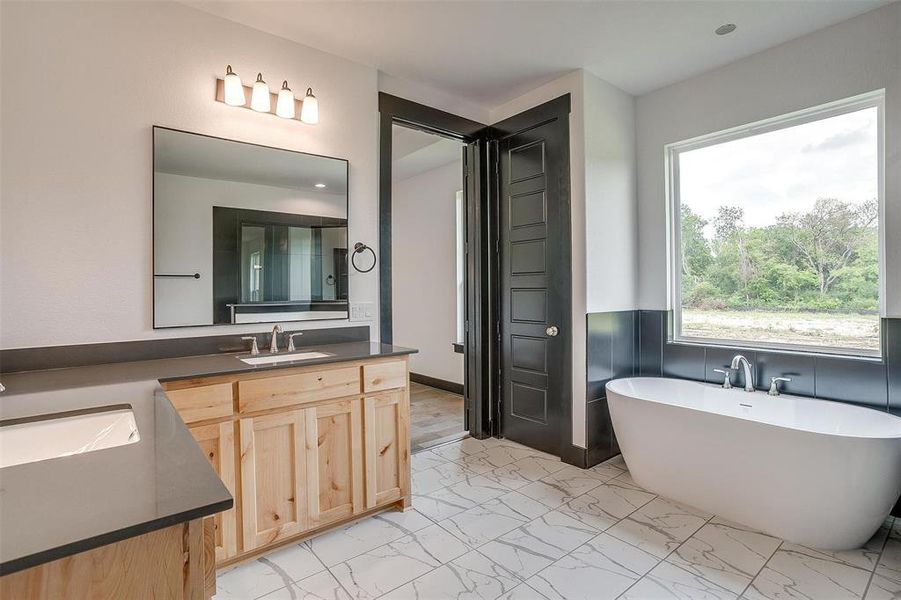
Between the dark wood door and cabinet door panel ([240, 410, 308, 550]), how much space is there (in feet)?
6.16

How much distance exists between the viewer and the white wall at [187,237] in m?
2.19

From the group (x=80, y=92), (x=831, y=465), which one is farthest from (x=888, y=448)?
(x=80, y=92)

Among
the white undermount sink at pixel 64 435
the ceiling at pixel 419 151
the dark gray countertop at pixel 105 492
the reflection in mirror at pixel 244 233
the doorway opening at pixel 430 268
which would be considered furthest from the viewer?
the doorway opening at pixel 430 268

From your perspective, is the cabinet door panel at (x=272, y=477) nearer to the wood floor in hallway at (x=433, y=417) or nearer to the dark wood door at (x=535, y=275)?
the wood floor in hallway at (x=433, y=417)

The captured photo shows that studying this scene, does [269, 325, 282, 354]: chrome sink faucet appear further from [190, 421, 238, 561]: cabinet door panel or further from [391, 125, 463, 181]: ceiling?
[391, 125, 463, 181]: ceiling

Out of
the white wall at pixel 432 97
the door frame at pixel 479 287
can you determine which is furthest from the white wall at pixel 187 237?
the door frame at pixel 479 287

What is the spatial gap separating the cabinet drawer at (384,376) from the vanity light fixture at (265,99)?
1.48 m

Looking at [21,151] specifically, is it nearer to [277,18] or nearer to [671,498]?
[277,18]

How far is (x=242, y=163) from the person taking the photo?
244 cm

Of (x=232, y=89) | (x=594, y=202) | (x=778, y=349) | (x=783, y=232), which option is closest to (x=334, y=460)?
(x=232, y=89)

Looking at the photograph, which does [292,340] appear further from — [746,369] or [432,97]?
[746,369]

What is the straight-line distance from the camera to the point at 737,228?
10.1ft

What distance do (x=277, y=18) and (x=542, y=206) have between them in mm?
2046

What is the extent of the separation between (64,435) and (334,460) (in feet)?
3.80
